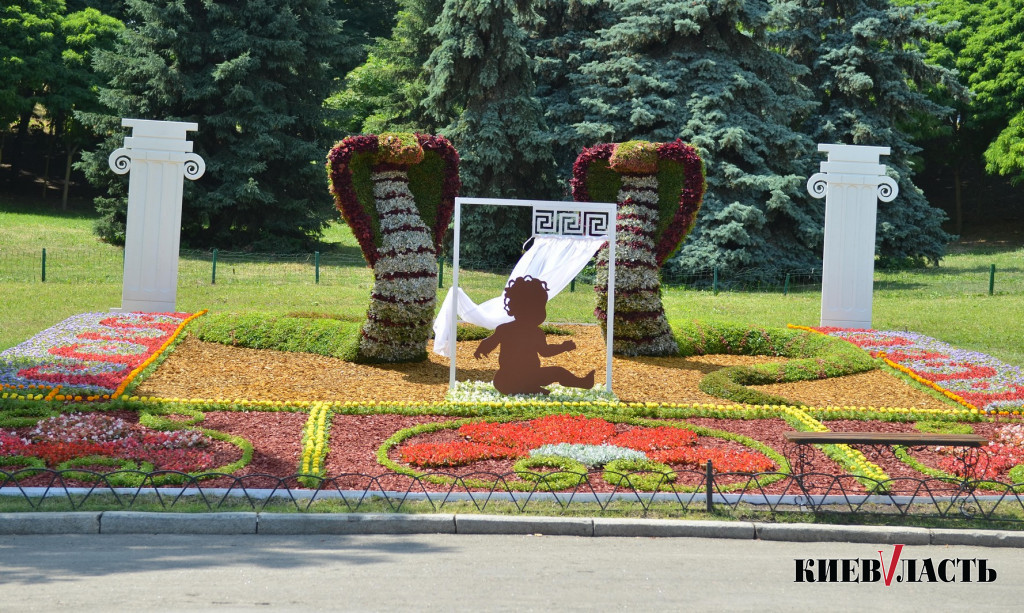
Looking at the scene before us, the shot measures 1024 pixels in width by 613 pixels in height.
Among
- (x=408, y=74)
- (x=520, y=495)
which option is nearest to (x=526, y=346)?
(x=520, y=495)

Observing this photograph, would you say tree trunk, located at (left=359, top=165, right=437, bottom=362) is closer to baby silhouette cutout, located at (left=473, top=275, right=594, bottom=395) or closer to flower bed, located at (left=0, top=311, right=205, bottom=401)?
baby silhouette cutout, located at (left=473, top=275, right=594, bottom=395)

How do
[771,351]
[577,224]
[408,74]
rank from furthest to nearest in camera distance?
[408,74] → [771,351] → [577,224]

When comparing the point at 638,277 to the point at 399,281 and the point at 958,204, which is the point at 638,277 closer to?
the point at 399,281

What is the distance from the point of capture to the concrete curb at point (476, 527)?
288 inches

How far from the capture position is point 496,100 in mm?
29328

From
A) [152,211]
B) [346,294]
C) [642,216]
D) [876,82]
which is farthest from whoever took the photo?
[876,82]

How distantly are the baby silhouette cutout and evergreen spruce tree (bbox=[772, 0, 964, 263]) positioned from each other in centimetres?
2032

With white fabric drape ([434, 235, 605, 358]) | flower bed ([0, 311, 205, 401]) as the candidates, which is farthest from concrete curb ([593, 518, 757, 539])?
flower bed ([0, 311, 205, 401])

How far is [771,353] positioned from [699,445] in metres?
5.94

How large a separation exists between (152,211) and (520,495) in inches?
457

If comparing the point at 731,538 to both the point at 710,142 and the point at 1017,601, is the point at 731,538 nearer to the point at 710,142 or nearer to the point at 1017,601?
the point at 1017,601

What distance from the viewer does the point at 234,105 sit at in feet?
99.6

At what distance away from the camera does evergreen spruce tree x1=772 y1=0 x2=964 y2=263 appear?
2981 cm

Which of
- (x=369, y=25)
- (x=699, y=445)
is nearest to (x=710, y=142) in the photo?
(x=699, y=445)
